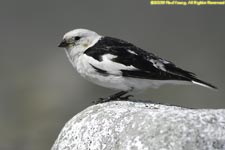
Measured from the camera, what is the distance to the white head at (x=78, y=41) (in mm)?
8945

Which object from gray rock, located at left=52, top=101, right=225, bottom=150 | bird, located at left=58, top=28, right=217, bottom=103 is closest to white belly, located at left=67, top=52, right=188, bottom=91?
bird, located at left=58, top=28, right=217, bottom=103

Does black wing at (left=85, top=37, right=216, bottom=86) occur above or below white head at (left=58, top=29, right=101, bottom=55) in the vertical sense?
below

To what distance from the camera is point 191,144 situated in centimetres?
654

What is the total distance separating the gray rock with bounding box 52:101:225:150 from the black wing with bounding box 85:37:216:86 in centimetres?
97

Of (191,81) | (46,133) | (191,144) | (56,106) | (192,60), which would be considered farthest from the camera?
(192,60)

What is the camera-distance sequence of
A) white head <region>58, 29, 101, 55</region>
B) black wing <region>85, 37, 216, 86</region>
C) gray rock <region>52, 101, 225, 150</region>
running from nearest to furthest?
gray rock <region>52, 101, 225, 150</region> → black wing <region>85, 37, 216, 86</region> → white head <region>58, 29, 101, 55</region>

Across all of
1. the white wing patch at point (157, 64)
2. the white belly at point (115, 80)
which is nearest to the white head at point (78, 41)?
the white belly at point (115, 80)

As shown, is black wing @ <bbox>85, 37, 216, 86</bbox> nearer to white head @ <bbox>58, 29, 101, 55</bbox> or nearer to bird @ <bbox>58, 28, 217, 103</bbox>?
bird @ <bbox>58, 28, 217, 103</bbox>

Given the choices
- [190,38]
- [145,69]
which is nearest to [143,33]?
[190,38]

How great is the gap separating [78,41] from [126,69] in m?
0.80

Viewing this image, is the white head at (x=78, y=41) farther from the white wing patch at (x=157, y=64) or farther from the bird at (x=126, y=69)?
the white wing patch at (x=157, y=64)

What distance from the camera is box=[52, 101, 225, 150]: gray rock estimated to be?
21.5ft

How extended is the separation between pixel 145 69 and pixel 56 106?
822 centimetres

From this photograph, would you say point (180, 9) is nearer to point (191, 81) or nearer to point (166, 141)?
point (191, 81)
